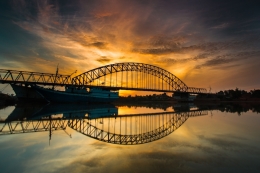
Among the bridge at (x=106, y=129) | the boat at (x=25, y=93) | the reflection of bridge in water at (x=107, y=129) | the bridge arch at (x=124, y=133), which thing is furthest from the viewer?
the boat at (x=25, y=93)

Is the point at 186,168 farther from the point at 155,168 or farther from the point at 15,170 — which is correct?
the point at 15,170

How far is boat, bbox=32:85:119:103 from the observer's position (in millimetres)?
54812

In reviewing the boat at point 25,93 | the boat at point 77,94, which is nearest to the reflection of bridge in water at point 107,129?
the boat at point 77,94

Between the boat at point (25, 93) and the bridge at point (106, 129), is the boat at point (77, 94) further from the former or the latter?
the bridge at point (106, 129)

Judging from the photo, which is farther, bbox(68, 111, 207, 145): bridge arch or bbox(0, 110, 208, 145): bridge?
bbox(0, 110, 208, 145): bridge

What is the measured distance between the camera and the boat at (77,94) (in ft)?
180

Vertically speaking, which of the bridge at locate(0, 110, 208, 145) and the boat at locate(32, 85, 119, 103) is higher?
the boat at locate(32, 85, 119, 103)

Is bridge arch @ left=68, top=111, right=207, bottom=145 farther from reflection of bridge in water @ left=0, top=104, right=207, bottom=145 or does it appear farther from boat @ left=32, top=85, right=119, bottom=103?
boat @ left=32, top=85, right=119, bottom=103

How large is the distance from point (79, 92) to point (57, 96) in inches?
341

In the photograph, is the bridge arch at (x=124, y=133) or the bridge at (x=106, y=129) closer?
the bridge arch at (x=124, y=133)

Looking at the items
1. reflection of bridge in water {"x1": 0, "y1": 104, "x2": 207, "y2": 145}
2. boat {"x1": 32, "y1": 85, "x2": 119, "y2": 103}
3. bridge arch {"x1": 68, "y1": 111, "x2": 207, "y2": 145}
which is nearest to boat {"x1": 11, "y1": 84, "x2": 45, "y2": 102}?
boat {"x1": 32, "y1": 85, "x2": 119, "y2": 103}

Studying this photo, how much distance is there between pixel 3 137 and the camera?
35.7 ft

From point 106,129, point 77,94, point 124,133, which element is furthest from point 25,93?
point 124,133

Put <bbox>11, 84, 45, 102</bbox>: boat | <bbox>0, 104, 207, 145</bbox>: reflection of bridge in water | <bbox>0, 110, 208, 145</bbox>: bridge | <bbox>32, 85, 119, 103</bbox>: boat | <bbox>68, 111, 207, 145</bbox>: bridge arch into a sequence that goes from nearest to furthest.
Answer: <bbox>68, 111, 207, 145</bbox>: bridge arch → <bbox>0, 110, 208, 145</bbox>: bridge → <bbox>0, 104, 207, 145</bbox>: reflection of bridge in water → <bbox>11, 84, 45, 102</bbox>: boat → <bbox>32, 85, 119, 103</bbox>: boat
